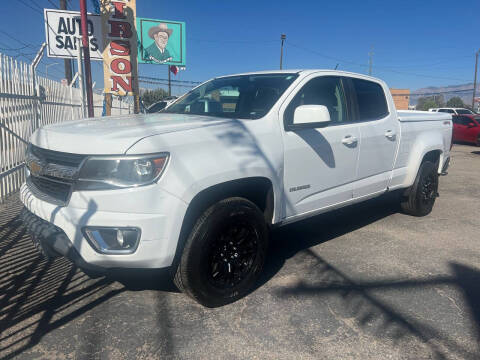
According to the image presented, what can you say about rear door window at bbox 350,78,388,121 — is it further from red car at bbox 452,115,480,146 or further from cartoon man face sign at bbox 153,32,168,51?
cartoon man face sign at bbox 153,32,168,51

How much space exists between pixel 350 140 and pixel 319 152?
0.54 metres

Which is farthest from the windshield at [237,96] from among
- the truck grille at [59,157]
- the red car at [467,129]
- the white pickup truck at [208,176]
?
the red car at [467,129]

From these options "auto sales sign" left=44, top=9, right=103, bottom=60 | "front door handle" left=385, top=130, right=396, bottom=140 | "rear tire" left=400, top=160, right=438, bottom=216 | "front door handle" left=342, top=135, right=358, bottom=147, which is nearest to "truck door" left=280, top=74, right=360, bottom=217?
"front door handle" left=342, top=135, right=358, bottom=147

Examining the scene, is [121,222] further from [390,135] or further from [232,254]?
[390,135]

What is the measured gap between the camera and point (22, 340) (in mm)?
2631

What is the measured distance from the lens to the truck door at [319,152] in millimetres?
3463

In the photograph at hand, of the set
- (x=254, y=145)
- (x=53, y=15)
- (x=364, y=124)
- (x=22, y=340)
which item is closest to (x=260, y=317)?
(x=254, y=145)

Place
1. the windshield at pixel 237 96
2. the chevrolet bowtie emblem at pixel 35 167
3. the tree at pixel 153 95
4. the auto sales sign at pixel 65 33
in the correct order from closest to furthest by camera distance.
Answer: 1. the chevrolet bowtie emblem at pixel 35 167
2. the windshield at pixel 237 96
3. the auto sales sign at pixel 65 33
4. the tree at pixel 153 95

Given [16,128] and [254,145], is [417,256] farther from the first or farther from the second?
[16,128]

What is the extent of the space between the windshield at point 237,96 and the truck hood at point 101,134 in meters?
0.50

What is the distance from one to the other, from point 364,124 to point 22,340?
3.72 metres

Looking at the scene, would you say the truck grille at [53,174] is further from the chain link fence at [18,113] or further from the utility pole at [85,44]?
the utility pole at [85,44]

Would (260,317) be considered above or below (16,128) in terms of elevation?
below

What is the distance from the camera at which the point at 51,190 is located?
2828mm
